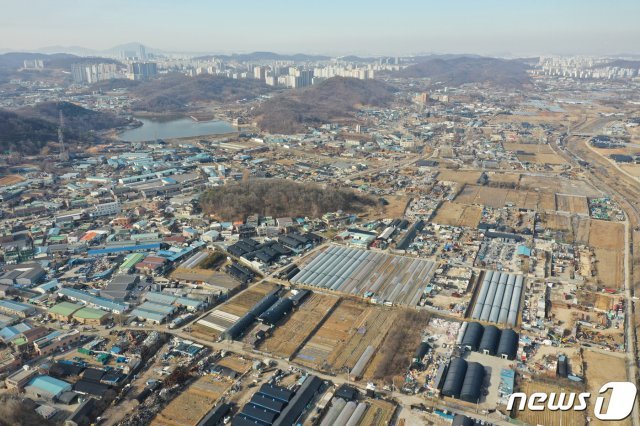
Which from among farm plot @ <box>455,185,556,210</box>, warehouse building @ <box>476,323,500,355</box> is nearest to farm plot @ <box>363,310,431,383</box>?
warehouse building @ <box>476,323,500,355</box>

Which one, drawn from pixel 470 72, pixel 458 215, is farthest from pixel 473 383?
pixel 470 72

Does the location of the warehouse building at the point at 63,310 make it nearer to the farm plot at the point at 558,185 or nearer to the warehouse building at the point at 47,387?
the warehouse building at the point at 47,387

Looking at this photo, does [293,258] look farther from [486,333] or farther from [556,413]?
[556,413]

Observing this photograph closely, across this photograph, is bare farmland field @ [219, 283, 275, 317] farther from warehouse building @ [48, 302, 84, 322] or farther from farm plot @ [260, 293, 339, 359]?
warehouse building @ [48, 302, 84, 322]

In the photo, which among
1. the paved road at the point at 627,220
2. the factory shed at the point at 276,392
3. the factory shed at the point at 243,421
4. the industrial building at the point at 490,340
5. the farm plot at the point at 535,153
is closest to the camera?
the factory shed at the point at 243,421

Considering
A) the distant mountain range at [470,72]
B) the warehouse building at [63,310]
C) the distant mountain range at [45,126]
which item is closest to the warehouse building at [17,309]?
the warehouse building at [63,310]
